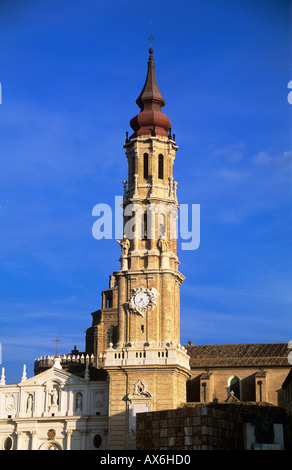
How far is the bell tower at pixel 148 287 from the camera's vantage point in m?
76.6

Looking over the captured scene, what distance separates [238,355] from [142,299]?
641 inches

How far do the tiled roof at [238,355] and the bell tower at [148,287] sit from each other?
844 centimetres

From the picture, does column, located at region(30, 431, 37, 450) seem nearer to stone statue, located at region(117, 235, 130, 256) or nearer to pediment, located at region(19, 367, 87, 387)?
pediment, located at region(19, 367, 87, 387)

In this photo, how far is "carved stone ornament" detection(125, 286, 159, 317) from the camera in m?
78.9

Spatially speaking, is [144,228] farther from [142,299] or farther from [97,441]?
[97,441]

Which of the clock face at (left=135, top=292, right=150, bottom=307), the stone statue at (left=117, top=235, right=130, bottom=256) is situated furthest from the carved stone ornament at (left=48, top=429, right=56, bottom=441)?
the stone statue at (left=117, top=235, right=130, bottom=256)

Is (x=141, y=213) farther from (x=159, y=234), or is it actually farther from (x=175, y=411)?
(x=175, y=411)

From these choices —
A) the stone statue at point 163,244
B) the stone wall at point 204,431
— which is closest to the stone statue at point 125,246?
the stone statue at point 163,244

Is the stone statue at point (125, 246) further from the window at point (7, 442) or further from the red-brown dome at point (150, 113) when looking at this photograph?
the window at point (7, 442)
